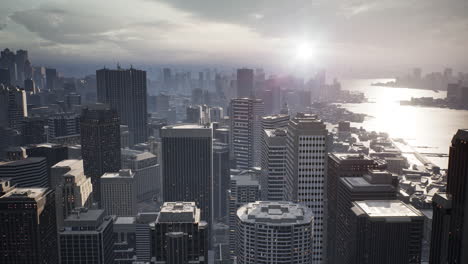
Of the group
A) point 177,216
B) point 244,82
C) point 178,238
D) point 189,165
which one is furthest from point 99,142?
point 244,82

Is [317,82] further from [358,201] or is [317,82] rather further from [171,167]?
[358,201]

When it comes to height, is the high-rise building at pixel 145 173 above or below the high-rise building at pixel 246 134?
below

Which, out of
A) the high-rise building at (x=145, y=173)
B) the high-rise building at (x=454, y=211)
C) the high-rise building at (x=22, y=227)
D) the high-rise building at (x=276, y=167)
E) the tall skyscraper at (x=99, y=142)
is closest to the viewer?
the high-rise building at (x=454, y=211)

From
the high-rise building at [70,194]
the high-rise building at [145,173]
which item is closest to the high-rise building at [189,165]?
the high-rise building at [70,194]

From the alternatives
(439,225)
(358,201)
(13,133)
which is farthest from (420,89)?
(13,133)

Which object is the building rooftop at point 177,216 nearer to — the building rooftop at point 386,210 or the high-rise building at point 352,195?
the high-rise building at point 352,195

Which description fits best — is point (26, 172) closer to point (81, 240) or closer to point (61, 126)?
point (81, 240)

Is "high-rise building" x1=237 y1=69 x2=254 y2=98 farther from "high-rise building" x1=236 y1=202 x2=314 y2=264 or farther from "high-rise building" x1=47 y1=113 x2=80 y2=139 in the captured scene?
"high-rise building" x1=236 y1=202 x2=314 y2=264
